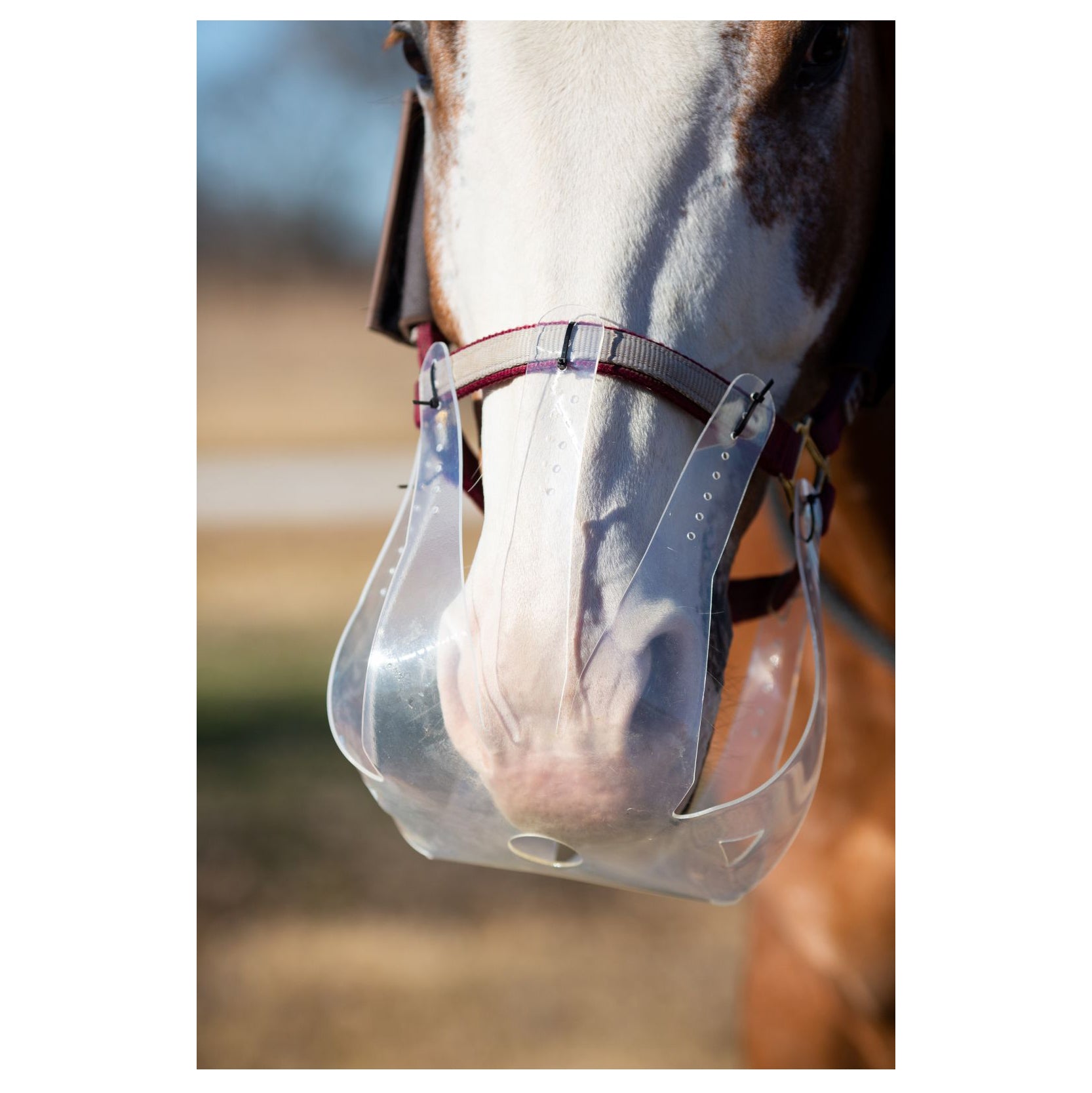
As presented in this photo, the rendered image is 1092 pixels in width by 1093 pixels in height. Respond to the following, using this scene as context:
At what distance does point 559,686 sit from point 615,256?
34 centimetres

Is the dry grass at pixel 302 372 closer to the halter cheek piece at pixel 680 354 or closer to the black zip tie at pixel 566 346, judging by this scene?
the halter cheek piece at pixel 680 354

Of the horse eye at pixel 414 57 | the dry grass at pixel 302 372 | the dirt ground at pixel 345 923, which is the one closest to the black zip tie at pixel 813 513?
the horse eye at pixel 414 57

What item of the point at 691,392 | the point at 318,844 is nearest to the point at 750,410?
the point at 691,392

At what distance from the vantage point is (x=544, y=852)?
31.6 inches

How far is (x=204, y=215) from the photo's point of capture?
5.90ft

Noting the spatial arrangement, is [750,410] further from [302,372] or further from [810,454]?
[302,372]

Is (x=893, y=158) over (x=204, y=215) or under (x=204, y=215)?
under

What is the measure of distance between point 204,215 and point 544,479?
1.36 metres

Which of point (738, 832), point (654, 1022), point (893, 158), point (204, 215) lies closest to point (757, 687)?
point (738, 832)

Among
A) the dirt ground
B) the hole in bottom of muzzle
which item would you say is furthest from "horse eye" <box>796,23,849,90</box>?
the dirt ground

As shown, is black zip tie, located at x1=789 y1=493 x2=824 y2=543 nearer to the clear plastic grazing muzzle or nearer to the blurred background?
the clear plastic grazing muzzle

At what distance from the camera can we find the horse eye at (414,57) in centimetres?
95
